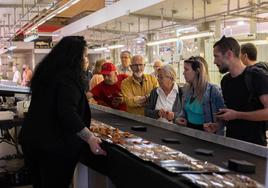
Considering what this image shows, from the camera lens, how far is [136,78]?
12.8 feet

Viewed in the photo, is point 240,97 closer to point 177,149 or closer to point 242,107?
point 242,107

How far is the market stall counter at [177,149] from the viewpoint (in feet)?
5.50

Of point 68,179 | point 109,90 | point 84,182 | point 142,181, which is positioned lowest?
point 84,182

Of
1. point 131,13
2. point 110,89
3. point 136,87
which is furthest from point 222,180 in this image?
point 131,13

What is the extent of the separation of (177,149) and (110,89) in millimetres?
2170

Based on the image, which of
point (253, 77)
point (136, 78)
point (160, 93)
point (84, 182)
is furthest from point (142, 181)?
point (136, 78)

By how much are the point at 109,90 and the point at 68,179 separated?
2.00 meters

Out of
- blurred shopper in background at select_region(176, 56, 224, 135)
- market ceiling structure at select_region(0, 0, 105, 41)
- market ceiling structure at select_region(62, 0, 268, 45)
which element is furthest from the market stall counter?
market ceiling structure at select_region(0, 0, 105, 41)

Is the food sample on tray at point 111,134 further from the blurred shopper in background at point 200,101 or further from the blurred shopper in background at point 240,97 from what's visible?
the blurred shopper in background at point 240,97

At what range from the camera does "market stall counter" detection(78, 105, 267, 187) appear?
168cm

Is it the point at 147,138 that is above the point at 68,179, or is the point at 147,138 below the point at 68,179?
above

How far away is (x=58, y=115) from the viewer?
2.22m

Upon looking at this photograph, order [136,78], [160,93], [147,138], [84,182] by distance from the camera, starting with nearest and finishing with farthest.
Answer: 1. [147,138]
2. [84,182]
3. [160,93]
4. [136,78]

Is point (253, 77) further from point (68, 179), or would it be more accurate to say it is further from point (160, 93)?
point (68, 179)
